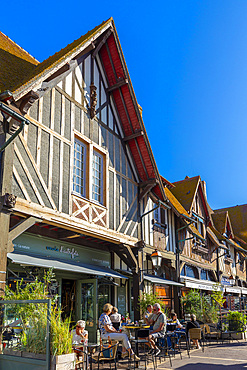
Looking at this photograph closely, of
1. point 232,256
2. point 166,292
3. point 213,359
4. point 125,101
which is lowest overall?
point 213,359

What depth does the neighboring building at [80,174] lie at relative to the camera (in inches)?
316

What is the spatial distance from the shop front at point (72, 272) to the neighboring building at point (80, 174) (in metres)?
0.03

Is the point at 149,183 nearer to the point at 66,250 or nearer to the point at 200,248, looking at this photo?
the point at 66,250

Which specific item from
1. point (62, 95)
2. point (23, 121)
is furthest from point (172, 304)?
point (23, 121)

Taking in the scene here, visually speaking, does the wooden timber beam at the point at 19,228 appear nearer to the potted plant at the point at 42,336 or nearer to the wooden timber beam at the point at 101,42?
the potted plant at the point at 42,336

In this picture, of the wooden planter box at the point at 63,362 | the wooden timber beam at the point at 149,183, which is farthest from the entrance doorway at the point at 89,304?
the wooden planter box at the point at 63,362

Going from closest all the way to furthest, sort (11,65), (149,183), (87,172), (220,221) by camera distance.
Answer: (11,65)
(87,172)
(149,183)
(220,221)

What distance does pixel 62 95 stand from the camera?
32.1 ft

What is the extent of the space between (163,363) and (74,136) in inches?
236

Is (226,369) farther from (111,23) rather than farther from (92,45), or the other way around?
(111,23)

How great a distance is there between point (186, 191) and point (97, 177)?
1051 cm

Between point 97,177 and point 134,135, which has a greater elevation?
point 134,135

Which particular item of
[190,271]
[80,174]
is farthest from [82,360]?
[190,271]

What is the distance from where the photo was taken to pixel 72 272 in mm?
10930
